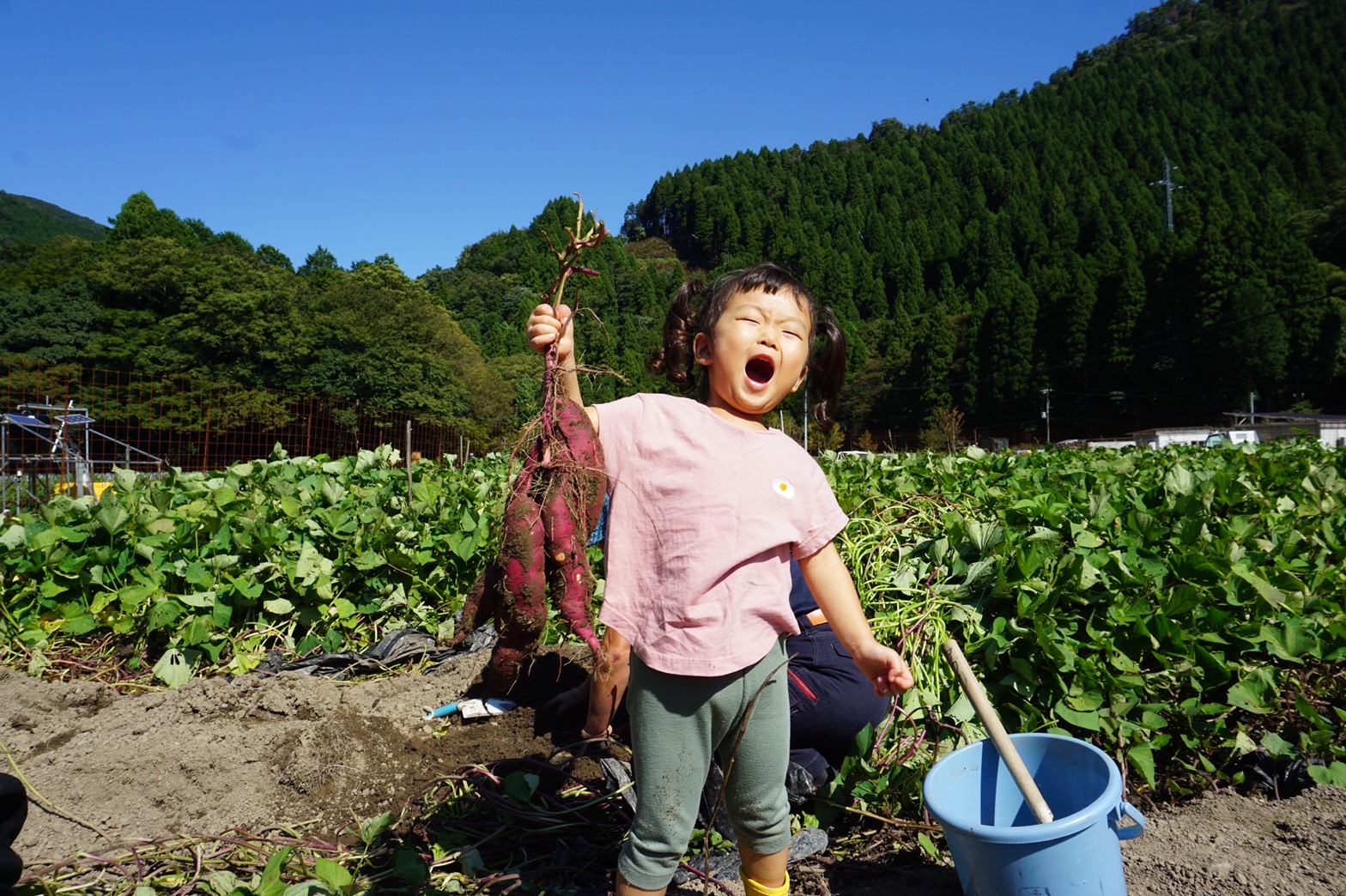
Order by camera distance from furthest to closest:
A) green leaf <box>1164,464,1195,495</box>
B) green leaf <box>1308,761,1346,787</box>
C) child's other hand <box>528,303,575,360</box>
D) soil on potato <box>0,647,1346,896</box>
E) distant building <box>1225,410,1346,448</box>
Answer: distant building <box>1225,410,1346,448</box> → green leaf <box>1164,464,1195,495</box> → green leaf <box>1308,761,1346,787</box> → soil on potato <box>0,647,1346,896</box> → child's other hand <box>528,303,575,360</box>

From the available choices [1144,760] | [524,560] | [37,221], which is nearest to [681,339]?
[524,560]

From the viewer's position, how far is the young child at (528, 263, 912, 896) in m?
1.67

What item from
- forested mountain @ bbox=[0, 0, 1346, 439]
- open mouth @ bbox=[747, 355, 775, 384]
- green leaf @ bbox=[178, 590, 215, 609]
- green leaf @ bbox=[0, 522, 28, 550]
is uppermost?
forested mountain @ bbox=[0, 0, 1346, 439]

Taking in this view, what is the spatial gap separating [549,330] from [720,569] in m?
0.63

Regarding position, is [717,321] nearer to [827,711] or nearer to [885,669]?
[885,669]

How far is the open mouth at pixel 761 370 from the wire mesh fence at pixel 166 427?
15.2ft

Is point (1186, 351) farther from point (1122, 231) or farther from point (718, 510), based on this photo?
point (718, 510)

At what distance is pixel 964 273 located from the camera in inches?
3511

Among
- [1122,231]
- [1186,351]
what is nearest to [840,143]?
[1122,231]

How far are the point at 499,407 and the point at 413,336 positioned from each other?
20.7 feet

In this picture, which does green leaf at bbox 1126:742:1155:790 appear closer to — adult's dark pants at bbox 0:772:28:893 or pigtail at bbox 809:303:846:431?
pigtail at bbox 809:303:846:431

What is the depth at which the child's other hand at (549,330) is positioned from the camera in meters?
1.80

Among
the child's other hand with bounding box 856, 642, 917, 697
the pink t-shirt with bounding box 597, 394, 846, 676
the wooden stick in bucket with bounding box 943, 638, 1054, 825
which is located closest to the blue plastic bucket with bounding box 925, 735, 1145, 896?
the wooden stick in bucket with bounding box 943, 638, 1054, 825

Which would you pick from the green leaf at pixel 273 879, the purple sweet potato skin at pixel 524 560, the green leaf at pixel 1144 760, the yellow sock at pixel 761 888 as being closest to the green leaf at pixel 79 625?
the green leaf at pixel 273 879
